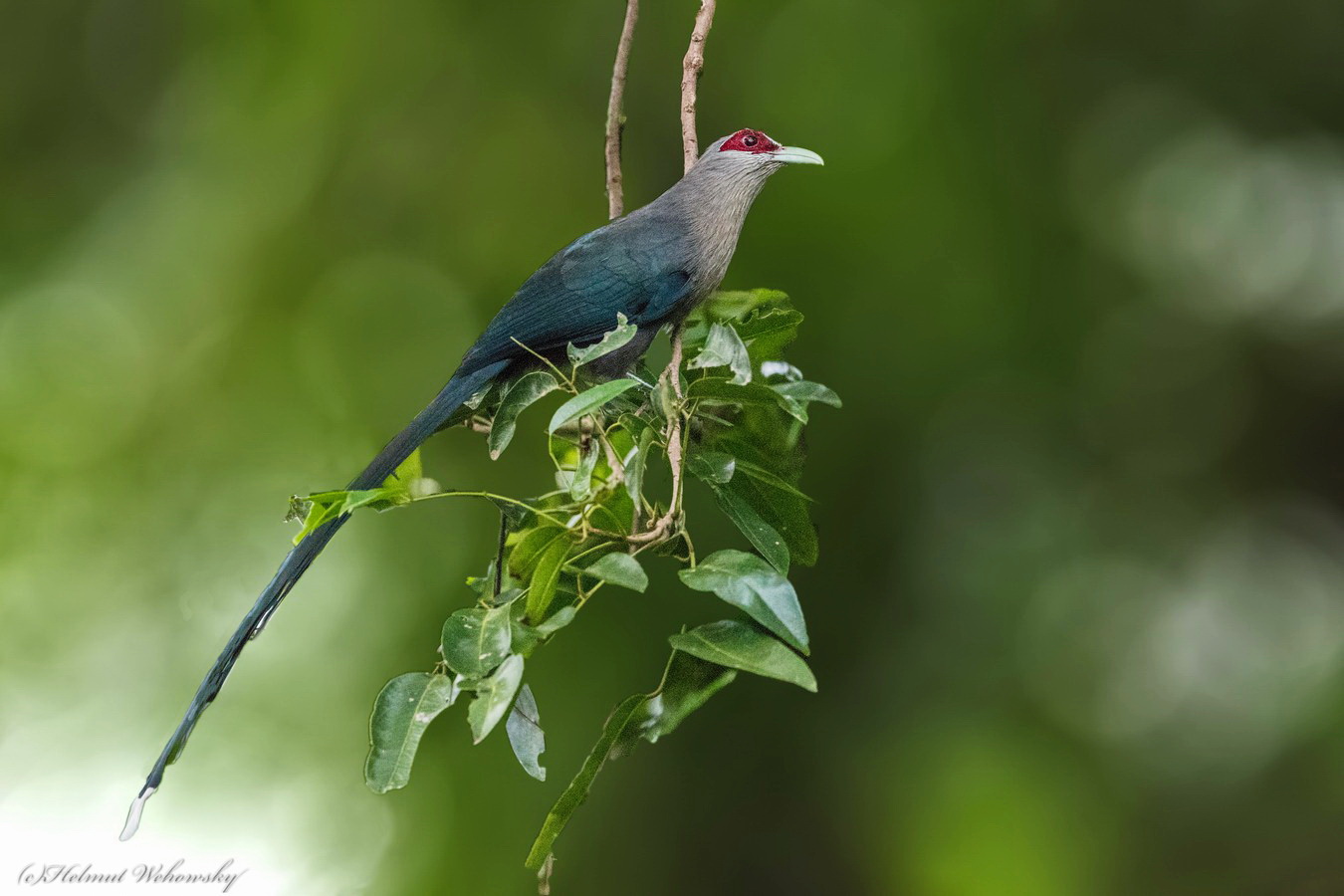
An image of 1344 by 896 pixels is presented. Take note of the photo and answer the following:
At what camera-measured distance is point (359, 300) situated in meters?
2.62

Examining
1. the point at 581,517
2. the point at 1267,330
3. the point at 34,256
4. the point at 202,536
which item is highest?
the point at 34,256

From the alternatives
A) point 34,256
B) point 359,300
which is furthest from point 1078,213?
point 34,256

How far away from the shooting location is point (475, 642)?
113 cm

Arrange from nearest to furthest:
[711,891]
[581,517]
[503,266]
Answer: [581,517], [711,891], [503,266]

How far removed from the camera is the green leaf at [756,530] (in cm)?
124

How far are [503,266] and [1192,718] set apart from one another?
187 centimetres

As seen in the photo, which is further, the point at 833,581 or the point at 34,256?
the point at 34,256

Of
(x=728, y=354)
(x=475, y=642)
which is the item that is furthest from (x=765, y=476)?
(x=475, y=642)

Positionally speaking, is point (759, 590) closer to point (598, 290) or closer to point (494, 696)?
point (494, 696)

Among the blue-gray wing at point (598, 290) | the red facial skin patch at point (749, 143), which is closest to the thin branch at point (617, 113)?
the blue-gray wing at point (598, 290)

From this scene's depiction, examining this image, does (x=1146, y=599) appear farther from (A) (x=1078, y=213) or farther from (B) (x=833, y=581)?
(A) (x=1078, y=213)

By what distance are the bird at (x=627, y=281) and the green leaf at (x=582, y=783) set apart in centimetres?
47

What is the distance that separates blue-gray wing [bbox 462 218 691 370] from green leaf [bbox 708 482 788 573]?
1.36 ft

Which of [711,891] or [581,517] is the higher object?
[581,517]
